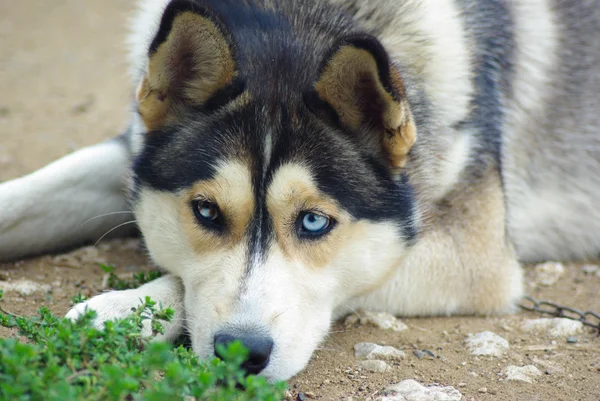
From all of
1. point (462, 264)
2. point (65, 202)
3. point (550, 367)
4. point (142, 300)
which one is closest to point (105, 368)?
point (142, 300)

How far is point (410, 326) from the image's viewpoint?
12.4 feet

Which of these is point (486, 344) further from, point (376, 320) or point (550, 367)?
point (376, 320)

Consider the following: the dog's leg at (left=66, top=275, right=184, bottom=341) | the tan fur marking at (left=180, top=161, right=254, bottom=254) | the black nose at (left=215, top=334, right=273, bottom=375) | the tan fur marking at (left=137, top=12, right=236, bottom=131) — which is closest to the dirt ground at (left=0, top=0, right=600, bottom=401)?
the black nose at (left=215, top=334, right=273, bottom=375)

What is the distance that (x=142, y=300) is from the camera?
3.21 metres

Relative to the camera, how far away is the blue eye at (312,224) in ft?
10.1

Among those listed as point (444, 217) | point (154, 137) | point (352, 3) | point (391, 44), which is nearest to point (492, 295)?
point (444, 217)

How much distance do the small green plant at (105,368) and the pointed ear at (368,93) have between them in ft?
3.66

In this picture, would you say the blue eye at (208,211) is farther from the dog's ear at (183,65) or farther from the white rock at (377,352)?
the white rock at (377,352)

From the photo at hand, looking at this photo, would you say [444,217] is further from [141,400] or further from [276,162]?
[141,400]

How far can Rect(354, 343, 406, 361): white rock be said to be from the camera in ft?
10.9

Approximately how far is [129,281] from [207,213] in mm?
1008

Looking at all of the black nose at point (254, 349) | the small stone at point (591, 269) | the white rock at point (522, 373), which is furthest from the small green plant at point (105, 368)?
the small stone at point (591, 269)

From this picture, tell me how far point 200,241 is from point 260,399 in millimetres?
1019

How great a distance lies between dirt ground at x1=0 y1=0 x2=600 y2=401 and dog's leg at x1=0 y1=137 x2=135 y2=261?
11 cm
